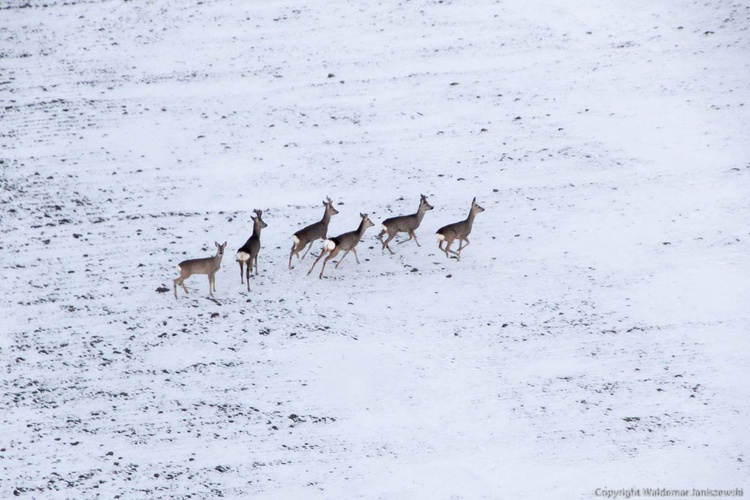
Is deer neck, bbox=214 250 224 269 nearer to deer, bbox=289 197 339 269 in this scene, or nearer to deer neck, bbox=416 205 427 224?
deer, bbox=289 197 339 269

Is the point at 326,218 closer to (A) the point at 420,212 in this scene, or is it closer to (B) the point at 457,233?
(A) the point at 420,212

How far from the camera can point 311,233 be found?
13352 millimetres

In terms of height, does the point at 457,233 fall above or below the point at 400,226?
below

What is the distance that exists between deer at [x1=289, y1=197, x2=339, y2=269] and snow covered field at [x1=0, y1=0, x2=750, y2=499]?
19.8 inches

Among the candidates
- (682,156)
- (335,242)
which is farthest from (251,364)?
(682,156)

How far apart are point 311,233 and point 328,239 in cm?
53

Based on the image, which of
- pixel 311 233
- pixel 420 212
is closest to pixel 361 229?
pixel 311 233

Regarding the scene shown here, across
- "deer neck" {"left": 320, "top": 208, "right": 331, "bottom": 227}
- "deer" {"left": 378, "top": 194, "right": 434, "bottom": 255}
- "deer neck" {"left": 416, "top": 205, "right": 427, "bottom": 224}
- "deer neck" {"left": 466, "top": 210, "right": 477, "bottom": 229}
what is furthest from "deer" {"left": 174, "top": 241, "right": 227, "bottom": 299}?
"deer neck" {"left": 466, "top": 210, "right": 477, "bottom": 229}

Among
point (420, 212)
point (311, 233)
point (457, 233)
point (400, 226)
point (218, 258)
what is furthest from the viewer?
point (420, 212)

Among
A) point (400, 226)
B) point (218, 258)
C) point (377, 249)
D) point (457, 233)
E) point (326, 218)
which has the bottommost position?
point (377, 249)

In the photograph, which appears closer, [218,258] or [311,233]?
[218,258]

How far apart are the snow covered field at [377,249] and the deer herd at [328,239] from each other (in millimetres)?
287

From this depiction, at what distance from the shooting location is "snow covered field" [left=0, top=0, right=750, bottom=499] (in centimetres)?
1005

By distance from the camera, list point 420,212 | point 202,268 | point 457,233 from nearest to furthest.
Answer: point 202,268
point 457,233
point 420,212
